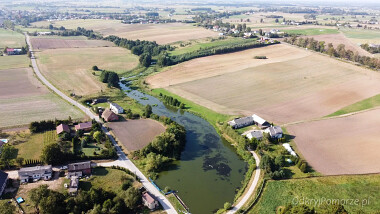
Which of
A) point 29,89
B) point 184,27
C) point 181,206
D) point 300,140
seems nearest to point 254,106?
point 300,140

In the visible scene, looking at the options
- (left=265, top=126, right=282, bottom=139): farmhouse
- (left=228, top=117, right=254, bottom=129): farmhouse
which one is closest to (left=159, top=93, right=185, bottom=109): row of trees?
(left=228, top=117, right=254, bottom=129): farmhouse

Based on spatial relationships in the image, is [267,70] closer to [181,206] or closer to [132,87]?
[132,87]

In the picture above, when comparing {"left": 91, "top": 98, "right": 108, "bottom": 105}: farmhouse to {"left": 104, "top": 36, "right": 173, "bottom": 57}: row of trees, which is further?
{"left": 104, "top": 36, "right": 173, "bottom": 57}: row of trees

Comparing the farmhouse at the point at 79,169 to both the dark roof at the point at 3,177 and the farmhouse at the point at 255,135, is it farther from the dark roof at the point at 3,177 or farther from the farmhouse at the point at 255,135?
the farmhouse at the point at 255,135

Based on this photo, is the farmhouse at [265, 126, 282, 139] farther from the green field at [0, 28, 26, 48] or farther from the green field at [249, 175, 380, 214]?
the green field at [0, 28, 26, 48]

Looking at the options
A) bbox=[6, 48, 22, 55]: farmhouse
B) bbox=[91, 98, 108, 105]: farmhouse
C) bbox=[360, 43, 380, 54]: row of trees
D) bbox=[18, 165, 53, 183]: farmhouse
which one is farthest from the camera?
bbox=[360, 43, 380, 54]: row of trees
